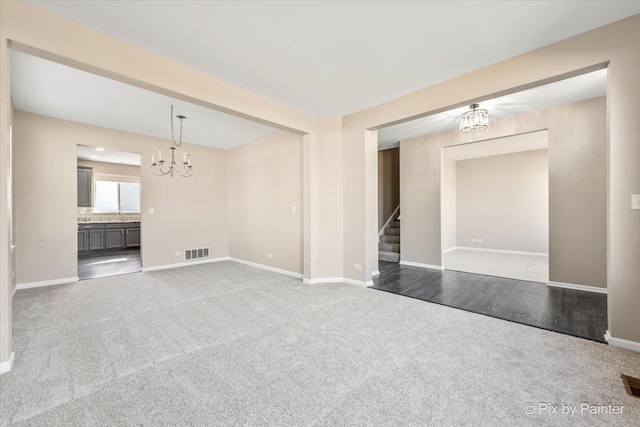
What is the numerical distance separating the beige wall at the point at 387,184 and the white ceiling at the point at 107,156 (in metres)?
6.49

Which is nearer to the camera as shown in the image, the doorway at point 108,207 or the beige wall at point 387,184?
the doorway at point 108,207

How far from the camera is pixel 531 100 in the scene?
3.77 meters

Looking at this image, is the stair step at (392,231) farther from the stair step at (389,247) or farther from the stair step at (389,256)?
the stair step at (389,256)

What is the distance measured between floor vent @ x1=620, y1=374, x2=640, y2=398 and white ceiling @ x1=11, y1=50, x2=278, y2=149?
17.2 feet

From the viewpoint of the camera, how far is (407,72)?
9.95 feet

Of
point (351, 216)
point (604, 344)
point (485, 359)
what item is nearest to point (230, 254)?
point (351, 216)

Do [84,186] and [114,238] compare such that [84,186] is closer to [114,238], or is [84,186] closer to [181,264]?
[114,238]

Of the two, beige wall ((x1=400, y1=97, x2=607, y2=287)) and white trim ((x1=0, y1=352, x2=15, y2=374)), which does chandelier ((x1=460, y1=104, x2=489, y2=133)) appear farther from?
white trim ((x1=0, y1=352, x2=15, y2=374))

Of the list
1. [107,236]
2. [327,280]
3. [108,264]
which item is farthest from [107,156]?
[327,280]

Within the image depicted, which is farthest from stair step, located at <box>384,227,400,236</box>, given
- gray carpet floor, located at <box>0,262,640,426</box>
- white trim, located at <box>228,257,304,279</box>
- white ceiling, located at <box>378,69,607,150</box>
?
gray carpet floor, located at <box>0,262,640,426</box>

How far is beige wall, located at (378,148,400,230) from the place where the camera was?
24.5 ft

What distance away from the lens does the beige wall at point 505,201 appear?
6.74 meters

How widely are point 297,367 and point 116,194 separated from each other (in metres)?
9.24

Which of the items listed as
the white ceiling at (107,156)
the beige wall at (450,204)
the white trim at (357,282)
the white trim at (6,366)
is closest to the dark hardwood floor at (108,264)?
the white ceiling at (107,156)
